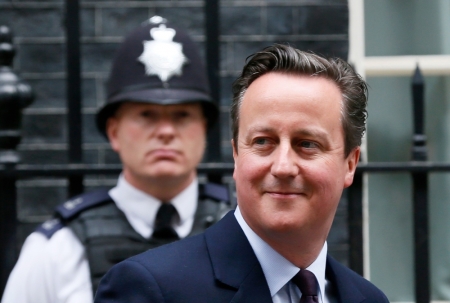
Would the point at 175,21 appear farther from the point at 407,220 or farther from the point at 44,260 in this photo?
the point at 44,260

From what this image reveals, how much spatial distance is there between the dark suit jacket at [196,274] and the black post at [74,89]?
1.67 meters

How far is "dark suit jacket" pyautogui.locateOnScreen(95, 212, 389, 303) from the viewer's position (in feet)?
7.47

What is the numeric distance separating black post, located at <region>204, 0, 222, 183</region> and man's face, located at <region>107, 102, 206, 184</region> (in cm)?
14

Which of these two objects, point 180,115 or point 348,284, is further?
point 180,115

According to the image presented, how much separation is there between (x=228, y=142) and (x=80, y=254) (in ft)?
5.98

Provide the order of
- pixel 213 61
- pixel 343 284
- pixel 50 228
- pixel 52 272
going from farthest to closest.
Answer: pixel 213 61
pixel 50 228
pixel 52 272
pixel 343 284

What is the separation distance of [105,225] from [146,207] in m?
0.19

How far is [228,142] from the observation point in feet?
17.6

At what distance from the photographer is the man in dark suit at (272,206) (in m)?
2.31

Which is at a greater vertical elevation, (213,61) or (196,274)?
(213,61)

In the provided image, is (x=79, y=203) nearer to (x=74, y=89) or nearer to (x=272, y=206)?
(x=74, y=89)

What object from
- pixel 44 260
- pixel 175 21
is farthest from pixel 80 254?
pixel 175 21

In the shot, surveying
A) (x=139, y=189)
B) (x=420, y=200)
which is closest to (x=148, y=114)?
(x=139, y=189)

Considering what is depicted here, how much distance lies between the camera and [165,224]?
382 cm
